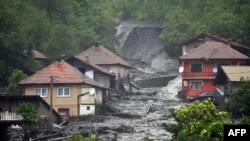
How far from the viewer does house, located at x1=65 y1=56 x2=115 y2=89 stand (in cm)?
6381

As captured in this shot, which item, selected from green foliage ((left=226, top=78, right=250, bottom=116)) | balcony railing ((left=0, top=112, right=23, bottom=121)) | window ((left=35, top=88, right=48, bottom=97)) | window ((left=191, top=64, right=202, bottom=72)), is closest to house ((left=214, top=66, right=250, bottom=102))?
green foliage ((left=226, top=78, right=250, bottom=116))

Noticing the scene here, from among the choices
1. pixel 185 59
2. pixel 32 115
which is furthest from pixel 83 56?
pixel 32 115

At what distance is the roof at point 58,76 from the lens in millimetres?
56031

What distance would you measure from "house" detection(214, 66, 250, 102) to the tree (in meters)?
14.8

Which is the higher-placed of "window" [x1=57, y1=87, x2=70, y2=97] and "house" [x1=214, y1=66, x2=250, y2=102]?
"house" [x1=214, y1=66, x2=250, y2=102]

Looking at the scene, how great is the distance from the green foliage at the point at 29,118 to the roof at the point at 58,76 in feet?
35.4

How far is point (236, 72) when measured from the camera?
5431cm

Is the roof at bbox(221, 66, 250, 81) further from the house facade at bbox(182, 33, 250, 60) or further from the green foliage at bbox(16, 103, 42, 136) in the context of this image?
the green foliage at bbox(16, 103, 42, 136)

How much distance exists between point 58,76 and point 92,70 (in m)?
8.34


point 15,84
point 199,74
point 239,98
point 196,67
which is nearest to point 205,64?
point 196,67

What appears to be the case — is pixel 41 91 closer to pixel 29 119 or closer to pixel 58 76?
pixel 58 76

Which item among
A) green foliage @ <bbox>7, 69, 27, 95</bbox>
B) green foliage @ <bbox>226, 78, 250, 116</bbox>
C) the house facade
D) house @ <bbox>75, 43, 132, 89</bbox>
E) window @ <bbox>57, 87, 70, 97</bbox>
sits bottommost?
green foliage @ <bbox>226, 78, 250, 116</bbox>

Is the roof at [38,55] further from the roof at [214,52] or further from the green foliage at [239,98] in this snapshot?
the green foliage at [239,98]

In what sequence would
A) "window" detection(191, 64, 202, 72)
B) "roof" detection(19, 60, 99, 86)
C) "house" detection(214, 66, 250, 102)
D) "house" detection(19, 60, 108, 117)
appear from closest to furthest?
"house" detection(214, 66, 250, 102) < "house" detection(19, 60, 108, 117) < "roof" detection(19, 60, 99, 86) < "window" detection(191, 64, 202, 72)
